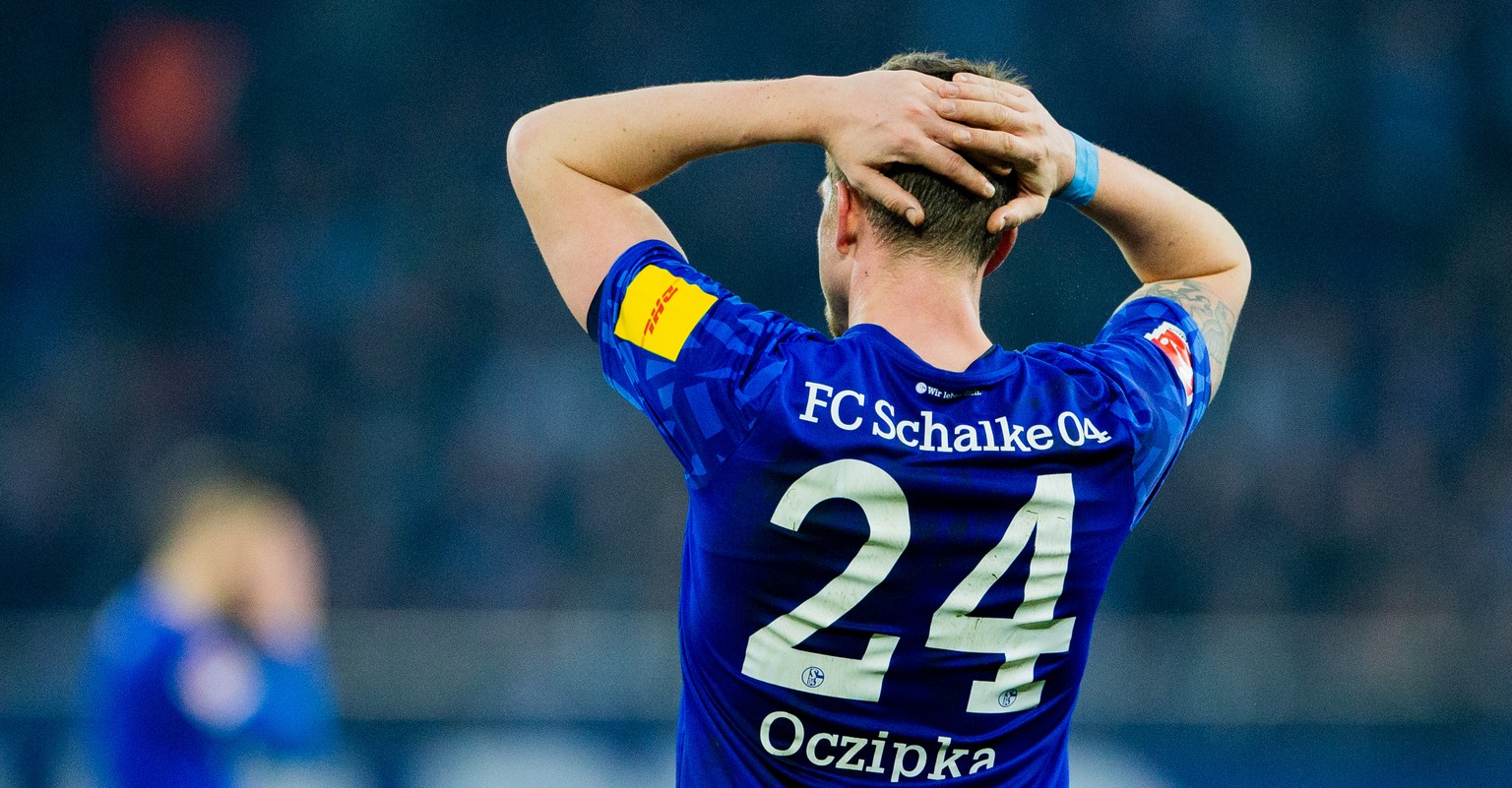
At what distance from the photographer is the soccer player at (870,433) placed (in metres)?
1.80

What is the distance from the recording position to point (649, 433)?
408 inches

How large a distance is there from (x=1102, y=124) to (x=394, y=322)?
5824mm

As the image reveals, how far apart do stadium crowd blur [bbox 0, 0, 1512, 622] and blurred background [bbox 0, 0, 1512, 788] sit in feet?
0.09

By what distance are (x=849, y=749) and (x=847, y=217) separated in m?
0.72

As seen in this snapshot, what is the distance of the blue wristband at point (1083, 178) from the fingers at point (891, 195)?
329 mm

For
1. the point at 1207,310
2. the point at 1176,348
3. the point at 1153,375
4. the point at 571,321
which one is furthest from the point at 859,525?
the point at 571,321

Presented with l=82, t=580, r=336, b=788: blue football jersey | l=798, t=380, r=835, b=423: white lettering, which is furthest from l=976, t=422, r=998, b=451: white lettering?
l=82, t=580, r=336, b=788: blue football jersey

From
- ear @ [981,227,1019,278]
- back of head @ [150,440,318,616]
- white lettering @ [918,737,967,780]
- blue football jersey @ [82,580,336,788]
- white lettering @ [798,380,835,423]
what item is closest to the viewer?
white lettering @ [798,380,835,423]

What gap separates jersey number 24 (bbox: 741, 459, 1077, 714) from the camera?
179 centimetres

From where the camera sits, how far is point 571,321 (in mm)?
10734

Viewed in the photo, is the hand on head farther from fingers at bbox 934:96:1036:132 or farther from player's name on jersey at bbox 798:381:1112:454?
player's name on jersey at bbox 798:381:1112:454

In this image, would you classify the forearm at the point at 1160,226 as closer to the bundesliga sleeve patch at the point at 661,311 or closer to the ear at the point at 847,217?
the ear at the point at 847,217

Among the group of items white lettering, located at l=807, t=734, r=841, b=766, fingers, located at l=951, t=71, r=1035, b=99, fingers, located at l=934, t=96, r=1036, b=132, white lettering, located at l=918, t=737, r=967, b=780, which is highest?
fingers, located at l=951, t=71, r=1035, b=99

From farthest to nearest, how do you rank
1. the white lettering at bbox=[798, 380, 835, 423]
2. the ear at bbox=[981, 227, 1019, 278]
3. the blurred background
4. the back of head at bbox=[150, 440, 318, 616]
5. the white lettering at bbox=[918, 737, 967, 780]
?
the blurred background, the back of head at bbox=[150, 440, 318, 616], the ear at bbox=[981, 227, 1019, 278], the white lettering at bbox=[918, 737, 967, 780], the white lettering at bbox=[798, 380, 835, 423]
